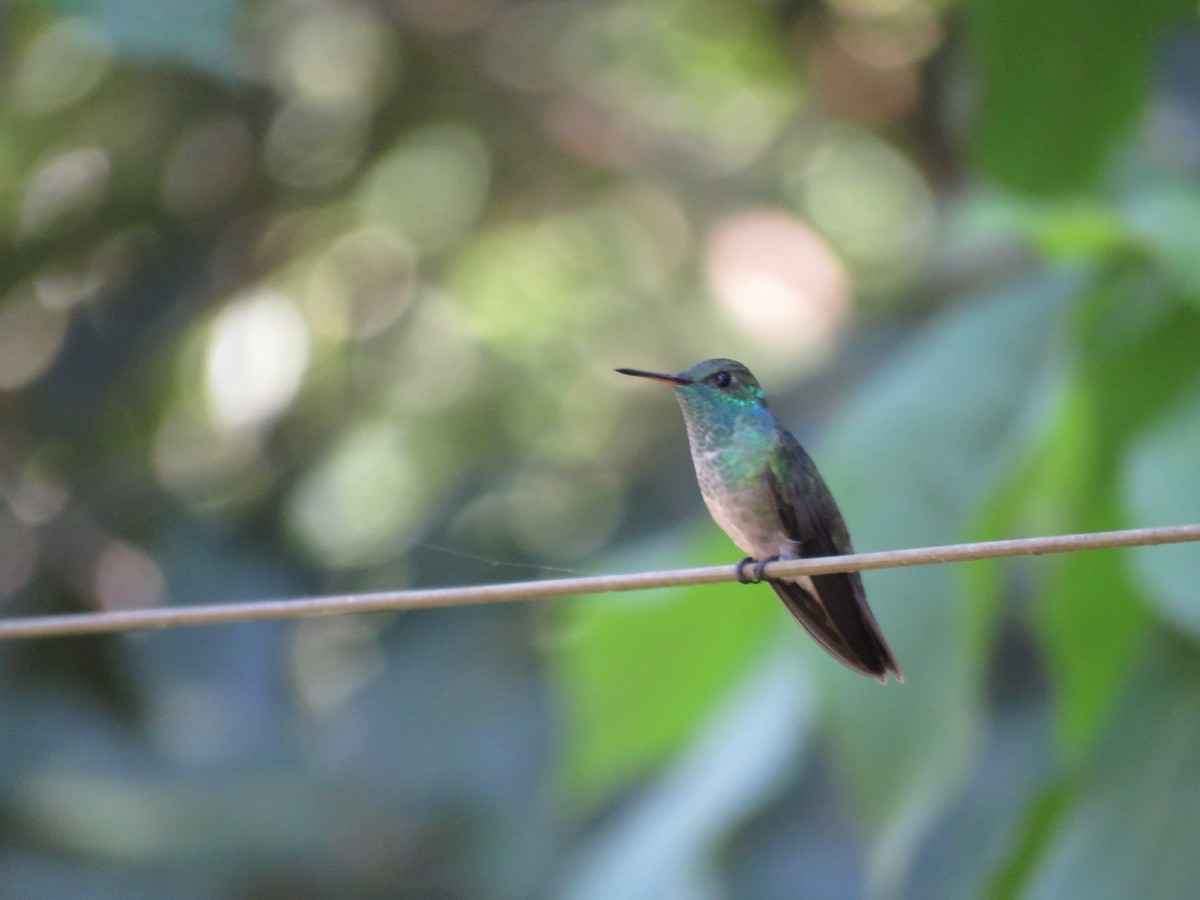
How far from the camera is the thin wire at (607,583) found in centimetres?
110

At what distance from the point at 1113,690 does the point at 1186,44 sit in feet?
6.48

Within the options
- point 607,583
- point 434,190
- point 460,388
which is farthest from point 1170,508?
point 434,190

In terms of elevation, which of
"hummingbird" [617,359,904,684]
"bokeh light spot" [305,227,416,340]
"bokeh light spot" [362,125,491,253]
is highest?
"bokeh light spot" [362,125,491,253]

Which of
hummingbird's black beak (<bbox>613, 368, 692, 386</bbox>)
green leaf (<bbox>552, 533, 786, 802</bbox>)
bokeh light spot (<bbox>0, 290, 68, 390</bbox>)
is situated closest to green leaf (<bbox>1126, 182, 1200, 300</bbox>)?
hummingbird's black beak (<bbox>613, 368, 692, 386</bbox>)

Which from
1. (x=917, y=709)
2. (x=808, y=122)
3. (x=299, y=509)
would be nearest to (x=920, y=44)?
(x=808, y=122)

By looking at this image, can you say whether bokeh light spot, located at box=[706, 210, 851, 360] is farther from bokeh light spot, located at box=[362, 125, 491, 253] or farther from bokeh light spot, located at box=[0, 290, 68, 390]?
bokeh light spot, located at box=[0, 290, 68, 390]

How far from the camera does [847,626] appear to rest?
190 centimetres

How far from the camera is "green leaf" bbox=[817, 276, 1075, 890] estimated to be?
91.1 inches

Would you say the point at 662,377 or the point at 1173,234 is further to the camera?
the point at 1173,234

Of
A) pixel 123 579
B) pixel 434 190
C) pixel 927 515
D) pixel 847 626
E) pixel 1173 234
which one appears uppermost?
pixel 434 190

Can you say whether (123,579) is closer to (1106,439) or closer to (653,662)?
(653,662)

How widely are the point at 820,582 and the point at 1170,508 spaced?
477 millimetres

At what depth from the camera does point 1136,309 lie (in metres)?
2.37

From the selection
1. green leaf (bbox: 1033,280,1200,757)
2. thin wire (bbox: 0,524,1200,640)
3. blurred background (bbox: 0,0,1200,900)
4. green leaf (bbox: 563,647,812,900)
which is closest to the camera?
thin wire (bbox: 0,524,1200,640)
